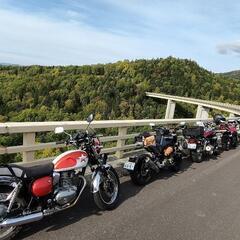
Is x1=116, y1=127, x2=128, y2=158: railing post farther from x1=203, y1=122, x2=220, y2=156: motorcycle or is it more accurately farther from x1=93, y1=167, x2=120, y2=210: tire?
x1=93, y1=167, x2=120, y2=210: tire

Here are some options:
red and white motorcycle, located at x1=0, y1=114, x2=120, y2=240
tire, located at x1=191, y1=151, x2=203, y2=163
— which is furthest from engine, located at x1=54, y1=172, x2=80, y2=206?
tire, located at x1=191, y1=151, x2=203, y2=163

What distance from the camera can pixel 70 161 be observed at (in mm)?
5492

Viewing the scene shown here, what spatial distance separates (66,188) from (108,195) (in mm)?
994

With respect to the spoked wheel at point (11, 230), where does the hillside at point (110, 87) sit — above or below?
below

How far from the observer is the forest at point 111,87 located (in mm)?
79688

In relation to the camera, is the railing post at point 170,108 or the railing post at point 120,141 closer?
the railing post at point 120,141

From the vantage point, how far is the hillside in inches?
3135

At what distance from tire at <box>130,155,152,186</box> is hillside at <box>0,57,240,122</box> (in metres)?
A: 50.1

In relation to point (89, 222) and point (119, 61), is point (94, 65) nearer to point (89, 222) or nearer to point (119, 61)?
point (119, 61)

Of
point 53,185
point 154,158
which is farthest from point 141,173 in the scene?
point 53,185

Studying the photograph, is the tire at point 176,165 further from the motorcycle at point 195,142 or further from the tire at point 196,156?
the tire at point 196,156

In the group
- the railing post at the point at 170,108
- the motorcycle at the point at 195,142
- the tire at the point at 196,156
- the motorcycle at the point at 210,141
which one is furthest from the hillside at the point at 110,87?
the tire at the point at 196,156

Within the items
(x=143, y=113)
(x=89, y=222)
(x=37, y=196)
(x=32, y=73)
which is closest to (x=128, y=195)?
(x=89, y=222)

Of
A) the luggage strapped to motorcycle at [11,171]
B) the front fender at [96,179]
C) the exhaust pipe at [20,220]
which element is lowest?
the exhaust pipe at [20,220]
